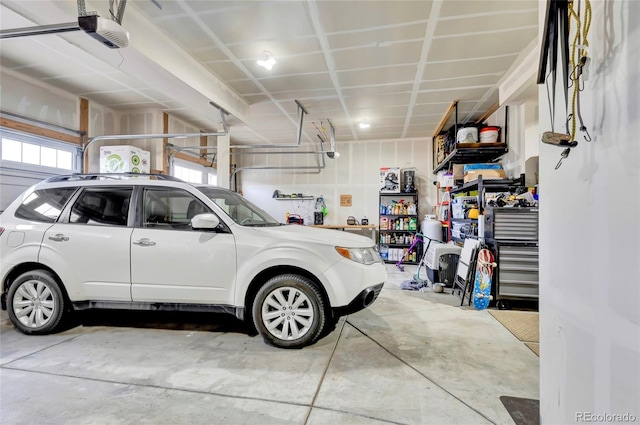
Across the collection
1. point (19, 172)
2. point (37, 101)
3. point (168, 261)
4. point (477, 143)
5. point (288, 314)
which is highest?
point (37, 101)

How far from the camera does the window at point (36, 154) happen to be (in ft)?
13.3

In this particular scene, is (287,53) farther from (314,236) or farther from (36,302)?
(36,302)

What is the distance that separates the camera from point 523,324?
10.4 feet

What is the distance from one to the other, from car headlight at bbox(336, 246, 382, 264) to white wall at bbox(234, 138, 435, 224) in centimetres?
514

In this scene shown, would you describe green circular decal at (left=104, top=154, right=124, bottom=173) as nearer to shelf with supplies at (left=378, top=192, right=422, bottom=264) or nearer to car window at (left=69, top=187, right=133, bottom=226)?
car window at (left=69, top=187, right=133, bottom=226)

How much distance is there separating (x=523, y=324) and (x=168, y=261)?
149 inches

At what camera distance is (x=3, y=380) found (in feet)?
6.73

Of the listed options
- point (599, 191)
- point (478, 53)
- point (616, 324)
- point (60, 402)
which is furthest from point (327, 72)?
point (60, 402)

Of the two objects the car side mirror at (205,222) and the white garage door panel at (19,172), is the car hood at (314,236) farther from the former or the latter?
the white garage door panel at (19,172)

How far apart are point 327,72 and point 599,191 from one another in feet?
12.0

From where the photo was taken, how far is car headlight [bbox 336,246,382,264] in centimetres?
260

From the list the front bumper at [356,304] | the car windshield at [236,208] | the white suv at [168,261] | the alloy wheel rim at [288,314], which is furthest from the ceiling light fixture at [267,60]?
the front bumper at [356,304]

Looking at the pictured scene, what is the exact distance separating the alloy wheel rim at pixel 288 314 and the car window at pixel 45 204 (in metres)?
2.34

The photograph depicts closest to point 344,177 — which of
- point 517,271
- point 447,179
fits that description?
point 447,179
